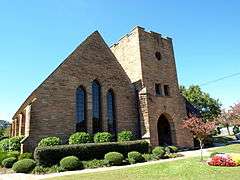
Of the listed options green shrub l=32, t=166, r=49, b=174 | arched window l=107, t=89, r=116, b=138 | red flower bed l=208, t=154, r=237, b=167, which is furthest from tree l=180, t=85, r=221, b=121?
green shrub l=32, t=166, r=49, b=174

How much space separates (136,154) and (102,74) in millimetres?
9275

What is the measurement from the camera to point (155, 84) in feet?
93.1

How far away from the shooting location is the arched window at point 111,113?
24342 millimetres

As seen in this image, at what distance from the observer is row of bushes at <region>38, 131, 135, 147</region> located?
61.1 ft

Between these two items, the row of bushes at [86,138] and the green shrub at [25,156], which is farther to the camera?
the row of bushes at [86,138]

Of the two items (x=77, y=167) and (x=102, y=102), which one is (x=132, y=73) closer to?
(x=102, y=102)

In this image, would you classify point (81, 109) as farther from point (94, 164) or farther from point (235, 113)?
point (235, 113)

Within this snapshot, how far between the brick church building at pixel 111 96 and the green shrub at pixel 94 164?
397 centimetres

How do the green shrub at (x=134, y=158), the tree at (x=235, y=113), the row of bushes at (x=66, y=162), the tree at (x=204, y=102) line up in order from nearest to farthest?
the row of bushes at (x=66, y=162), the green shrub at (x=134, y=158), the tree at (x=235, y=113), the tree at (x=204, y=102)

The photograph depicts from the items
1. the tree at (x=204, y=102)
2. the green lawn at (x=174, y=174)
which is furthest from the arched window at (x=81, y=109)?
the tree at (x=204, y=102)

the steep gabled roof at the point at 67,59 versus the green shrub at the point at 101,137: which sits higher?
the steep gabled roof at the point at 67,59

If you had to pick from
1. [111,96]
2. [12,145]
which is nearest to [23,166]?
[12,145]

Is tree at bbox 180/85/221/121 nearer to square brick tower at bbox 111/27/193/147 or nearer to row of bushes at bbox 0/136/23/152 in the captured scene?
square brick tower at bbox 111/27/193/147

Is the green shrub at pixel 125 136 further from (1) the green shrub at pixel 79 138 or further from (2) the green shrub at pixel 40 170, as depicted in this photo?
(2) the green shrub at pixel 40 170
